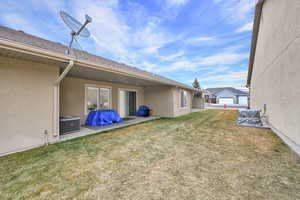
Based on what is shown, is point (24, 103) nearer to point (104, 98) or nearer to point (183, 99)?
point (104, 98)

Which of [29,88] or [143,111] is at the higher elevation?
[29,88]

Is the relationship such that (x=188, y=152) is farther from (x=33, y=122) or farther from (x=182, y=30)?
(x=182, y=30)

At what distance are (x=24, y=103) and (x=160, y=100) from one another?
7.80 meters

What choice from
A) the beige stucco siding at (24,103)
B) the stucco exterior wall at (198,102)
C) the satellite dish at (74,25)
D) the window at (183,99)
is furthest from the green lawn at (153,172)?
the stucco exterior wall at (198,102)

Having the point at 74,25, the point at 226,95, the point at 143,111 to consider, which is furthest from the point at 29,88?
→ the point at 226,95

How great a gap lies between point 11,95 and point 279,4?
31.1 feet

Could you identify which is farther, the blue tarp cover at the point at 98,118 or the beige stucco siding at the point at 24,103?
the blue tarp cover at the point at 98,118

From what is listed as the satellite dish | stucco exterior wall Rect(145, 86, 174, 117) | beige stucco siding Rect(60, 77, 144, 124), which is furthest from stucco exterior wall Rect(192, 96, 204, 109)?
the satellite dish

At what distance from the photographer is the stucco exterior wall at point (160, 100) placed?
959 centimetres

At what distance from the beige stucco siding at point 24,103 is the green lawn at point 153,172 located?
1.59 feet

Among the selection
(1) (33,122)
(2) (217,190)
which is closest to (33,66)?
(1) (33,122)

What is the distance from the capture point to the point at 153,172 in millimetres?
2375

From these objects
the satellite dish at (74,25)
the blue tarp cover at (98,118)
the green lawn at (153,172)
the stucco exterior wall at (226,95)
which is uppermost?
the satellite dish at (74,25)

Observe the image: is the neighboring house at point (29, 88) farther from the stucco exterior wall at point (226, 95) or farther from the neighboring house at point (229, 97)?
the stucco exterior wall at point (226, 95)
